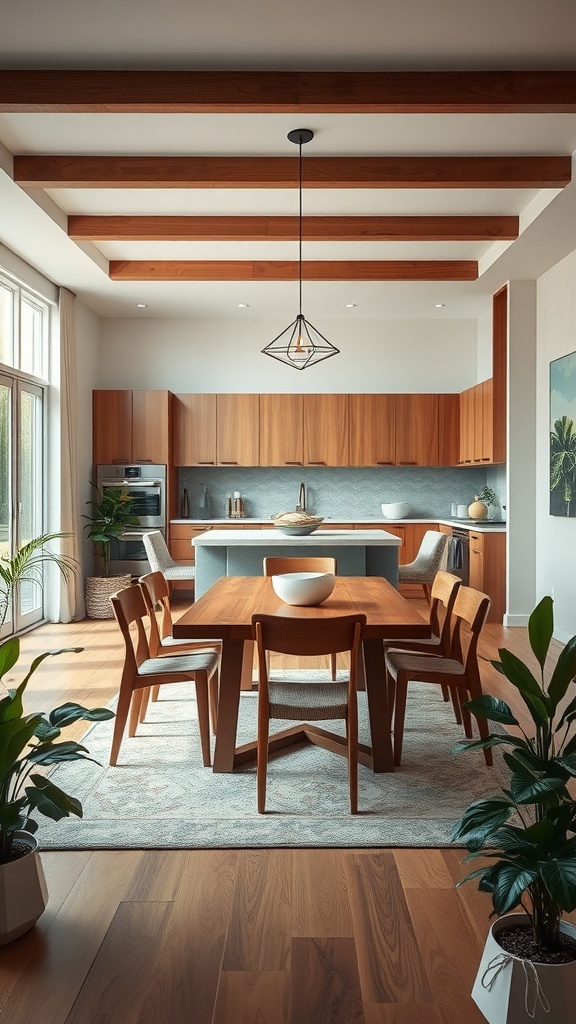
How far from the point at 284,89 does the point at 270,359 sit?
5034 mm

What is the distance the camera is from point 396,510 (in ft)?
28.0

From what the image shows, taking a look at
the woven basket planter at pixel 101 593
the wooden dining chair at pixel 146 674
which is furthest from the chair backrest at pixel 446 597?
the woven basket planter at pixel 101 593

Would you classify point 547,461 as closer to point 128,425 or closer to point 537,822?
point 128,425

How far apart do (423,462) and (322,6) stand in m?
5.70

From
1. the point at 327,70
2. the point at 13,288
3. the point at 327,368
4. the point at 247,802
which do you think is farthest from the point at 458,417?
the point at 247,802

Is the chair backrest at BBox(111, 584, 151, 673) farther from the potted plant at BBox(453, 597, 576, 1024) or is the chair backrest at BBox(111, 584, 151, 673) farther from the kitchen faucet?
the kitchen faucet

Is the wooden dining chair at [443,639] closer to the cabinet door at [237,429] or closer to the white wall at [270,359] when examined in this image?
the cabinet door at [237,429]

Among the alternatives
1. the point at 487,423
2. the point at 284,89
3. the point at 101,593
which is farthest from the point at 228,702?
the point at 487,423

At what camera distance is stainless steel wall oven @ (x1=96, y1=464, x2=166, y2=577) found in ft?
26.0

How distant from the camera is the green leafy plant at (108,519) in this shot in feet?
24.6

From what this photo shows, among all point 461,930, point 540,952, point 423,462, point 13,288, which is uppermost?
point 13,288

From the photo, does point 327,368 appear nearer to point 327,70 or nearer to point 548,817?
point 327,70

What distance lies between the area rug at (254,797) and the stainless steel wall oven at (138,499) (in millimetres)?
4104

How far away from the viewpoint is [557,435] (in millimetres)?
6098
